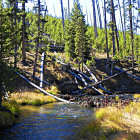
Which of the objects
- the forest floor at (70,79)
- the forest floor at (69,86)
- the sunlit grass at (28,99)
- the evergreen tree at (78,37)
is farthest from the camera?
the evergreen tree at (78,37)

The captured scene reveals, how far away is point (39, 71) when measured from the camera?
78.3ft

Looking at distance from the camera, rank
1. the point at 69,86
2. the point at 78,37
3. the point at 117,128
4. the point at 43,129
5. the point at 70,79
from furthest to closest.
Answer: the point at 78,37 < the point at 70,79 < the point at 69,86 < the point at 43,129 < the point at 117,128

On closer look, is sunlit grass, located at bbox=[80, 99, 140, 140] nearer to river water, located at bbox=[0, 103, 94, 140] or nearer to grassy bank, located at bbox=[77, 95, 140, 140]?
grassy bank, located at bbox=[77, 95, 140, 140]

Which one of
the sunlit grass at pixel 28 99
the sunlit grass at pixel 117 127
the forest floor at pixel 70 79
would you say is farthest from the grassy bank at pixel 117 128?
the forest floor at pixel 70 79

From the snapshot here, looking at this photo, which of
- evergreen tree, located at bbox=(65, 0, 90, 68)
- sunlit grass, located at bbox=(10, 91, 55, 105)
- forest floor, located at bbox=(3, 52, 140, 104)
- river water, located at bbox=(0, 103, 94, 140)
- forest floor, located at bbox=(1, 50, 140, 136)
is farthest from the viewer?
evergreen tree, located at bbox=(65, 0, 90, 68)

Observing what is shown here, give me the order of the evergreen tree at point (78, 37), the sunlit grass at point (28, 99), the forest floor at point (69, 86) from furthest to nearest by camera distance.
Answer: the evergreen tree at point (78, 37) → the forest floor at point (69, 86) → the sunlit grass at point (28, 99)

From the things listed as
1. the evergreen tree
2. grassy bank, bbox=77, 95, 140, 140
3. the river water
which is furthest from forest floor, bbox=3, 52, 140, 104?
grassy bank, bbox=77, 95, 140, 140

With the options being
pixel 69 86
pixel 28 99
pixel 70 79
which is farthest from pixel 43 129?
pixel 70 79

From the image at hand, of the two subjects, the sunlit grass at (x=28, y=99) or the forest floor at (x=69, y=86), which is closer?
the sunlit grass at (x=28, y=99)

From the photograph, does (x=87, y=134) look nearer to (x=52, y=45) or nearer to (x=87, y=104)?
(x=87, y=104)

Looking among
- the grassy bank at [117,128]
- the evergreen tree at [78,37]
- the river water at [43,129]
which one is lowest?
the river water at [43,129]

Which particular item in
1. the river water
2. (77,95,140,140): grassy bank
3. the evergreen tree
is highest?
the evergreen tree

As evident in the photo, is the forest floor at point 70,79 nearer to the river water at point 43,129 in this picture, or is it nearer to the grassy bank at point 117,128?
the river water at point 43,129

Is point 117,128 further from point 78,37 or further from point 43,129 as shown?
point 78,37
